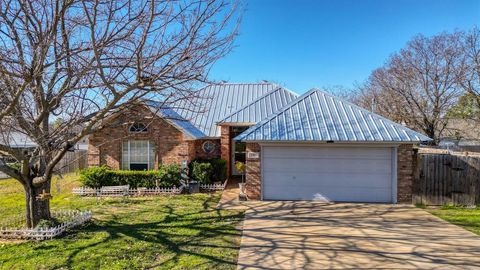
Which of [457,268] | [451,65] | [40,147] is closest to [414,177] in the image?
[457,268]

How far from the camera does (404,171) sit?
12.0m

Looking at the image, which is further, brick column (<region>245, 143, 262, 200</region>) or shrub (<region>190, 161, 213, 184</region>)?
shrub (<region>190, 161, 213, 184</region>)

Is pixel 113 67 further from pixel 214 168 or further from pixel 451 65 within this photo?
pixel 451 65

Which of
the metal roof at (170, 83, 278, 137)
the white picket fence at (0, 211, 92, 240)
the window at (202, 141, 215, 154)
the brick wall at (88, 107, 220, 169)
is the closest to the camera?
the white picket fence at (0, 211, 92, 240)

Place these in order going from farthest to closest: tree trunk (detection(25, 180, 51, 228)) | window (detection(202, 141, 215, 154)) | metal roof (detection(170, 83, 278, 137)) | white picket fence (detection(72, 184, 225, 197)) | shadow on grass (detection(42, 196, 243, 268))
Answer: metal roof (detection(170, 83, 278, 137))
window (detection(202, 141, 215, 154))
white picket fence (detection(72, 184, 225, 197))
tree trunk (detection(25, 180, 51, 228))
shadow on grass (detection(42, 196, 243, 268))

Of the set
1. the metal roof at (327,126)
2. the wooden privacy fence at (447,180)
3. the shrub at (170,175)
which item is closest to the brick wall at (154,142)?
the shrub at (170,175)

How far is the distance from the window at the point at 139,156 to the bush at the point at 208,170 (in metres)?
2.06

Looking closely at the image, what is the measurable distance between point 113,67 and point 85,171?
8128 mm

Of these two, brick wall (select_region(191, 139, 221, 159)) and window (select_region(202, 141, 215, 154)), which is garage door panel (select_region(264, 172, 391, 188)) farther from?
window (select_region(202, 141, 215, 154))

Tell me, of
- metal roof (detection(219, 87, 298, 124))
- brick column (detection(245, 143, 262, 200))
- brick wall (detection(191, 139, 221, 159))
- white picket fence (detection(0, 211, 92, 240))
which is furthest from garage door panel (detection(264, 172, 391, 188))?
white picket fence (detection(0, 211, 92, 240))

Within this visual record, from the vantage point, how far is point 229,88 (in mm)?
21781

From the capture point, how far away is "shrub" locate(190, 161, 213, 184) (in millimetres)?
15234

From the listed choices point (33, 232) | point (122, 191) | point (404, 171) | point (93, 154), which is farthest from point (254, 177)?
point (93, 154)

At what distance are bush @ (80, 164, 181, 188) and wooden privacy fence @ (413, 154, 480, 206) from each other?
31.2 ft
